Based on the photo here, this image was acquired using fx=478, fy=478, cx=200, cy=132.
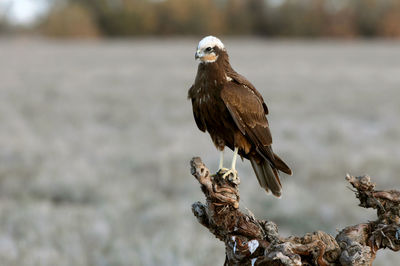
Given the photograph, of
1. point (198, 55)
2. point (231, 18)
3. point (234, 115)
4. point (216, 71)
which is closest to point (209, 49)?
point (198, 55)

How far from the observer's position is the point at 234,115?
90.1 inches

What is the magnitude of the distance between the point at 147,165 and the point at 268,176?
27.4ft

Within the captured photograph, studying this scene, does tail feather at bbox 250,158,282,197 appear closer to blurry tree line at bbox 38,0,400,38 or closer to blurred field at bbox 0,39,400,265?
blurred field at bbox 0,39,400,265

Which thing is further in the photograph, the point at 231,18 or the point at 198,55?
the point at 231,18

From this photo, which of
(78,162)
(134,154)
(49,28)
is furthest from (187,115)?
(49,28)

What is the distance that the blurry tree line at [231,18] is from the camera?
5841 cm

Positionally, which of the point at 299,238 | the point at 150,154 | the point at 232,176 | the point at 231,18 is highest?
the point at 231,18

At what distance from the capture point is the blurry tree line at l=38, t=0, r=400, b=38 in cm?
5841

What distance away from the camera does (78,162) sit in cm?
1005

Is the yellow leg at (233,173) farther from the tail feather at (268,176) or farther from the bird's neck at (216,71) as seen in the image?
the bird's neck at (216,71)

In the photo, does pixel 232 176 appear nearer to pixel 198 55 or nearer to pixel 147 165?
pixel 198 55

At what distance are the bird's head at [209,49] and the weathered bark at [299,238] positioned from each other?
0.48 meters

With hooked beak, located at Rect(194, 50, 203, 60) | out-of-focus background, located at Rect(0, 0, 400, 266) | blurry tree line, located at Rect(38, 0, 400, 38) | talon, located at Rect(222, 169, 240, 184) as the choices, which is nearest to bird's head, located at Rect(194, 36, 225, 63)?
hooked beak, located at Rect(194, 50, 203, 60)

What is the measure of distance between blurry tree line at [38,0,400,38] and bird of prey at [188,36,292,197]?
2095 inches
